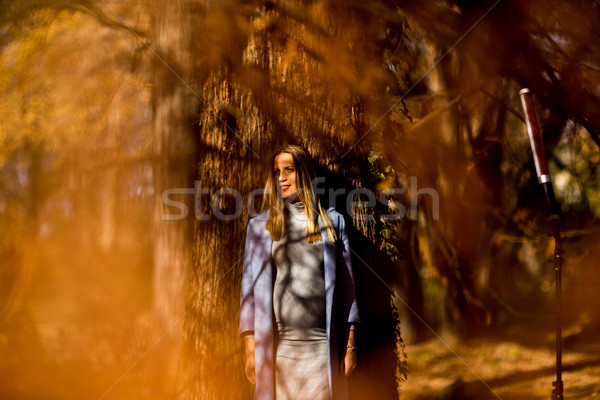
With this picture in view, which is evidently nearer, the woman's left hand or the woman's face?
the woman's left hand

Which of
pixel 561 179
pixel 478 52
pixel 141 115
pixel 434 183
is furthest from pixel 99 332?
pixel 561 179

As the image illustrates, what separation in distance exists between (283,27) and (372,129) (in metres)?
0.99

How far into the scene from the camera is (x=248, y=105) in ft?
10.6

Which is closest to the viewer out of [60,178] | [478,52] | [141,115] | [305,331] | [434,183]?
[305,331]

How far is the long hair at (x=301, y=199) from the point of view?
282 centimetres

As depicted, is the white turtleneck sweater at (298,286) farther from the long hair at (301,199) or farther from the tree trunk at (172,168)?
the tree trunk at (172,168)

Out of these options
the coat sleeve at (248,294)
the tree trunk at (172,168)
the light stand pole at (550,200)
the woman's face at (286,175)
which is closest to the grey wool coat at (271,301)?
the coat sleeve at (248,294)

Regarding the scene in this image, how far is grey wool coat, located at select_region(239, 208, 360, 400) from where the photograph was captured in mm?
2742

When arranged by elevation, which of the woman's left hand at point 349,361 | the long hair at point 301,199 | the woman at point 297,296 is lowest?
the woman's left hand at point 349,361

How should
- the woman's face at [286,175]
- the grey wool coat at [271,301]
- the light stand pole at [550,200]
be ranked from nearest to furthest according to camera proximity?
the grey wool coat at [271,301], the woman's face at [286,175], the light stand pole at [550,200]

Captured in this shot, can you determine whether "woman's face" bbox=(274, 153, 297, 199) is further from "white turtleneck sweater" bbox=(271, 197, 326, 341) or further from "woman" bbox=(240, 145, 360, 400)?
"white turtleneck sweater" bbox=(271, 197, 326, 341)

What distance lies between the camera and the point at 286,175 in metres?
2.90

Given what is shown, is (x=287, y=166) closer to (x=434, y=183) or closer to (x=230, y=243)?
(x=230, y=243)

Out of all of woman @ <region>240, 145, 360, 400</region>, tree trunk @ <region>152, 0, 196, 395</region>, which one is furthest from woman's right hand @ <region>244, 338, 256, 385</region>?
tree trunk @ <region>152, 0, 196, 395</region>
